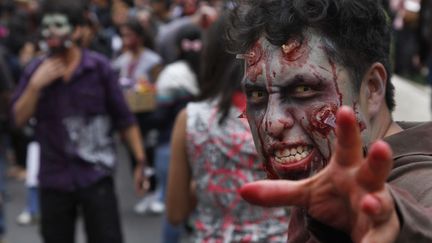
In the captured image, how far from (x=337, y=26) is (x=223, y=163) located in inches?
76.9

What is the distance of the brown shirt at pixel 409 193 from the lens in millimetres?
1471

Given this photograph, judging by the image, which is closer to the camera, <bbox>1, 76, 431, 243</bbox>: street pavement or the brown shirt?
the brown shirt

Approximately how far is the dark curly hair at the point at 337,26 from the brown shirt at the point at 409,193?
0.65ft

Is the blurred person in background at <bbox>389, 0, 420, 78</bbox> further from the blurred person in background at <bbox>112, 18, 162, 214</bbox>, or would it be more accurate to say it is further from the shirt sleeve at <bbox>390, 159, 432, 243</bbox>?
the shirt sleeve at <bbox>390, 159, 432, 243</bbox>

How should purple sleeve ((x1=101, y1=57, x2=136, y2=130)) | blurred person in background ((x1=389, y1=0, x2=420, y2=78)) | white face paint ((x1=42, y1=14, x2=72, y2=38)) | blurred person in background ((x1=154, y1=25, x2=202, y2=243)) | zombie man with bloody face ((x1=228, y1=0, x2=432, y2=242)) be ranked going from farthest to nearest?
1. blurred person in background ((x1=389, y1=0, x2=420, y2=78))
2. blurred person in background ((x1=154, y1=25, x2=202, y2=243))
3. white face paint ((x1=42, y1=14, x2=72, y2=38))
4. purple sleeve ((x1=101, y1=57, x2=136, y2=130))
5. zombie man with bloody face ((x1=228, y1=0, x2=432, y2=242))

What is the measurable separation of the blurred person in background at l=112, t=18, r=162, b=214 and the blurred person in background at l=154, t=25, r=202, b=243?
1.50 metres

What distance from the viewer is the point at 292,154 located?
185cm

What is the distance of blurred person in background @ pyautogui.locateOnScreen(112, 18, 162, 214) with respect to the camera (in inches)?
331

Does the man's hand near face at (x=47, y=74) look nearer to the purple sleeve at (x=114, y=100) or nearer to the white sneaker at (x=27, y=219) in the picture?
the purple sleeve at (x=114, y=100)

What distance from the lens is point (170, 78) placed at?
5.89 metres

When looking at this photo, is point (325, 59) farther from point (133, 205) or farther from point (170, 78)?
point (133, 205)

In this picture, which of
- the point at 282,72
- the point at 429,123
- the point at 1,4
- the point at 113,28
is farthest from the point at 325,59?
the point at 113,28

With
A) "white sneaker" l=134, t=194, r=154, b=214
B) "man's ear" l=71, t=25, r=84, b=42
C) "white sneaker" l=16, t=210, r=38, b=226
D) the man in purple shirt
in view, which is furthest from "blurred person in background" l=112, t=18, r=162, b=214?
the man in purple shirt

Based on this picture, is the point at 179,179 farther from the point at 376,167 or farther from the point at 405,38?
the point at 405,38
